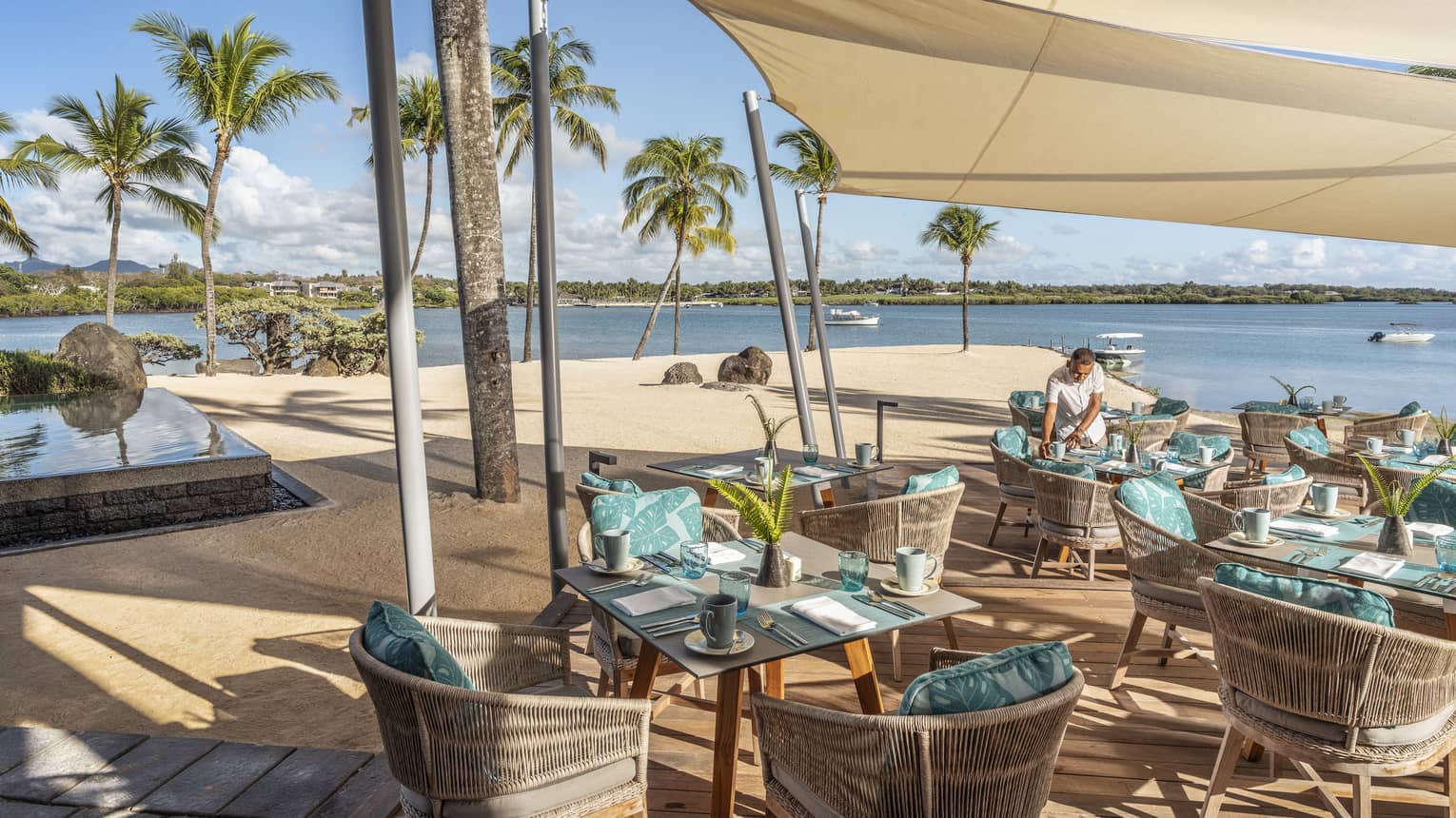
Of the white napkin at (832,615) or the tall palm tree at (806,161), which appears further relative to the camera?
the tall palm tree at (806,161)

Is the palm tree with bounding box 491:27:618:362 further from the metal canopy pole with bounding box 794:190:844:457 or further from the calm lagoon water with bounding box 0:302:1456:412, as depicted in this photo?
the metal canopy pole with bounding box 794:190:844:457

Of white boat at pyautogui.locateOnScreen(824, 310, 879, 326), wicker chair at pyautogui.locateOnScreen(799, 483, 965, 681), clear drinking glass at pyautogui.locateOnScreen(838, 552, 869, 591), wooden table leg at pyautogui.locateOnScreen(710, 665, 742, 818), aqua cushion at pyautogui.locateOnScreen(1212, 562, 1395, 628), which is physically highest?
white boat at pyautogui.locateOnScreen(824, 310, 879, 326)

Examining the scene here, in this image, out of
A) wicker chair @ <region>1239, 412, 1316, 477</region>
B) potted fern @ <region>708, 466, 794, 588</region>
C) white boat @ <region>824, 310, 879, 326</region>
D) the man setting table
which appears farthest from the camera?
white boat @ <region>824, 310, 879, 326</region>

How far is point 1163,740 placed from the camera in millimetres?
2816

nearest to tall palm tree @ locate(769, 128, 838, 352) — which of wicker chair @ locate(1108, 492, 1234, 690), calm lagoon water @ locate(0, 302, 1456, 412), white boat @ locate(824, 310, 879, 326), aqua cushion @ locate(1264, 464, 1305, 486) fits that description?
calm lagoon water @ locate(0, 302, 1456, 412)

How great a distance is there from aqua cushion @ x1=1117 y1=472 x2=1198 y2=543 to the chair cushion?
2.51m

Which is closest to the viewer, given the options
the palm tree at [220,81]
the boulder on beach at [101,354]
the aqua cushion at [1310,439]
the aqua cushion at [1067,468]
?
the aqua cushion at [1067,468]

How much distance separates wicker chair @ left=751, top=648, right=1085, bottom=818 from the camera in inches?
63.6

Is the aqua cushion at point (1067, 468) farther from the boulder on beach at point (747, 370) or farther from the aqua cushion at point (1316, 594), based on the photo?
the boulder on beach at point (747, 370)

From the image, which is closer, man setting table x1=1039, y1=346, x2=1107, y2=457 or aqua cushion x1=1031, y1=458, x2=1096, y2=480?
aqua cushion x1=1031, y1=458, x2=1096, y2=480

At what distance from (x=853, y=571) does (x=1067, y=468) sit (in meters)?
2.69

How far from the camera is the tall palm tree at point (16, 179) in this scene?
653 inches

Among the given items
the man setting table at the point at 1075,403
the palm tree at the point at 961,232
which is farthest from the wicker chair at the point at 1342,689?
the palm tree at the point at 961,232

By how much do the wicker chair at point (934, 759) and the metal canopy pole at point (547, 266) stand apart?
8.05ft
